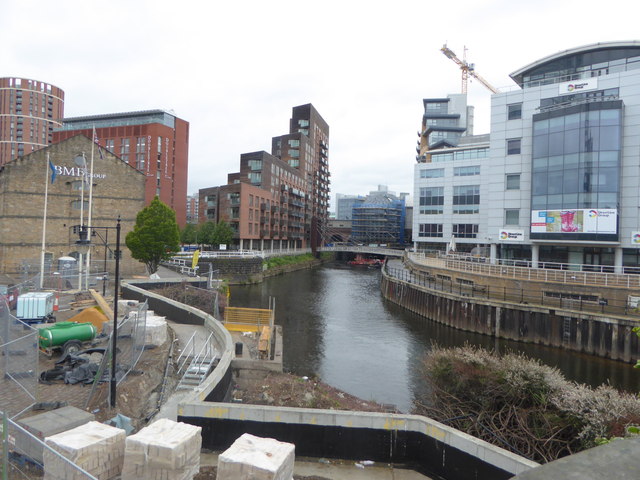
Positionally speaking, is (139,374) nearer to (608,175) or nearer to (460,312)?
(460,312)

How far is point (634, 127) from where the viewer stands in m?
35.1

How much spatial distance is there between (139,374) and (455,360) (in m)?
9.18

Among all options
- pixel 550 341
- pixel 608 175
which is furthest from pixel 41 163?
pixel 608 175

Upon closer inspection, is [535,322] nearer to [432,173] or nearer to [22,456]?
[22,456]

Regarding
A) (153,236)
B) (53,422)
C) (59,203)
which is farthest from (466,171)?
(53,422)

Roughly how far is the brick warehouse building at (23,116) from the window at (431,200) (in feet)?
402

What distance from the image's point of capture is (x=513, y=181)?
41719 millimetres

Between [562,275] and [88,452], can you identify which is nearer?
[88,452]

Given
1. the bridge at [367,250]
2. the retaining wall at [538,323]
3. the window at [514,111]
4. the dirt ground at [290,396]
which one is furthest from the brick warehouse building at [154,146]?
the dirt ground at [290,396]

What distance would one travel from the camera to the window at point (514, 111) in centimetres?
4162

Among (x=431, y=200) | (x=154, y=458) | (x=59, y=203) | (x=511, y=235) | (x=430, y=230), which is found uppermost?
(x=431, y=200)

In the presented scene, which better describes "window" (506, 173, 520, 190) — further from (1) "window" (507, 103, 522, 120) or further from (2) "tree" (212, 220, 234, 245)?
(2) "tree" (212, 220, 234, 245)

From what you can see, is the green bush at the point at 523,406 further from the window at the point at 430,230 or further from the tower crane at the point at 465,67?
the tower crane at the point at 465,67

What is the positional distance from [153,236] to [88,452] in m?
31.0
